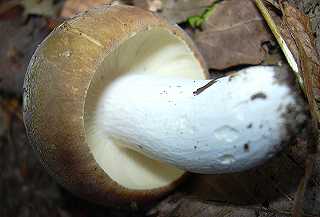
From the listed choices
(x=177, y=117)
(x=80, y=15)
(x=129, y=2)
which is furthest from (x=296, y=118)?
(x=129, y=2)

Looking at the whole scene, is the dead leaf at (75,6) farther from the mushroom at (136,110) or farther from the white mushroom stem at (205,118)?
the white mushroom stem at (205,118)

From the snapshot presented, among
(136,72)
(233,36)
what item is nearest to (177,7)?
(233,36)

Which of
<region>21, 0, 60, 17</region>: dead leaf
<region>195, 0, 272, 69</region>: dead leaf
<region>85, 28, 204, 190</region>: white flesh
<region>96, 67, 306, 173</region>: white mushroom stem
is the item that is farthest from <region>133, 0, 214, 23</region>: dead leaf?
<region>96, 67, 306, 173</region>: white mushroom stem

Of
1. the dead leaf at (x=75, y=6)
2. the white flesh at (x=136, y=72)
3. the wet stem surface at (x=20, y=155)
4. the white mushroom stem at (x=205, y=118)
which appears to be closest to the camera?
the white mushroom stem at (x=205, y=118)

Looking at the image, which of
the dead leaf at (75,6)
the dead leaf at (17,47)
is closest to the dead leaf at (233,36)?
the dead leaf at (75,6)

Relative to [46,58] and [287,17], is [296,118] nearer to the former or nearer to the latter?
[287,17]

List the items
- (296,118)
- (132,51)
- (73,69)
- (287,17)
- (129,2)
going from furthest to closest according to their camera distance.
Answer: (129,2) → (287,17) → (132,51) → (73,69) → (296,118)
